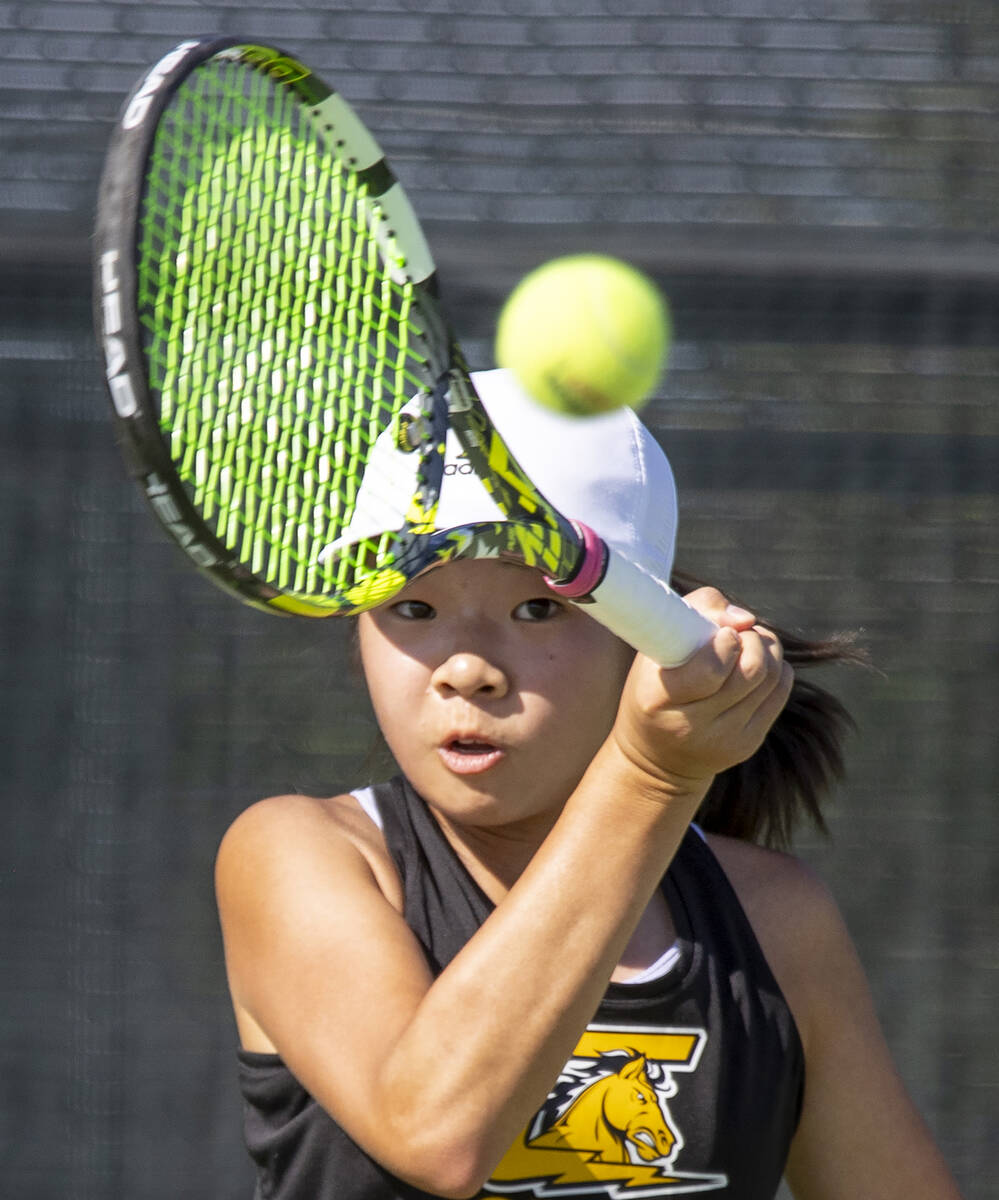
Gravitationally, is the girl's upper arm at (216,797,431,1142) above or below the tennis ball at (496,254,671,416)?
below

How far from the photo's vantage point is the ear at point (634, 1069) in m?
1.06

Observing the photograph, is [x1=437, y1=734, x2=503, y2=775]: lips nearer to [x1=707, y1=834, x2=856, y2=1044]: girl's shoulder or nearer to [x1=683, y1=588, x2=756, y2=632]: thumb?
[x1=683, y1=588, x2=756, y2=632]: thumb

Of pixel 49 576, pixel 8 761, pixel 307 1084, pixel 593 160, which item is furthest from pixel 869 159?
pixel 307 1084

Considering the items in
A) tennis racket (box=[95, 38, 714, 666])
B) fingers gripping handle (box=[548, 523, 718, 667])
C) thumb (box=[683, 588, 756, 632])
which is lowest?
thumb (box=[683, 588, 756, 632])

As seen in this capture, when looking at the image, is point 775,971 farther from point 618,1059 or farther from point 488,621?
point 488,621

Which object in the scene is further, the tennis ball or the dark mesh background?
the dark mesh background

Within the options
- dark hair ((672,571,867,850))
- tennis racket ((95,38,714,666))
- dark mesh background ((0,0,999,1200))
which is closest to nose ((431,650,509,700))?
tennis racket ((95,38,714,666))

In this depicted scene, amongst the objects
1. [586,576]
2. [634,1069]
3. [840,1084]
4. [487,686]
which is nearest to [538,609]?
[487,686]

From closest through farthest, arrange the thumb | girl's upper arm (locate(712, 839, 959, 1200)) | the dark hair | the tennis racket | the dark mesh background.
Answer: the tennis racket, the thumb, girl's upper arm (locate(712, 839, 959, 1200)), the dark hair, the dark mesh background

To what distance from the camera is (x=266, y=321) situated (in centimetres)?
92

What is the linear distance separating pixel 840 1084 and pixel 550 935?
1.29 ft

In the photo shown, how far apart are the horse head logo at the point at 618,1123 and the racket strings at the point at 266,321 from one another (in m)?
0.38

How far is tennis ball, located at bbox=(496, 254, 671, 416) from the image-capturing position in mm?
1164

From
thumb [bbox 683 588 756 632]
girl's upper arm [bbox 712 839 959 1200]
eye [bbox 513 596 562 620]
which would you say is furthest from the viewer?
girl's upper arm [bbox 712 839 959 1200]
